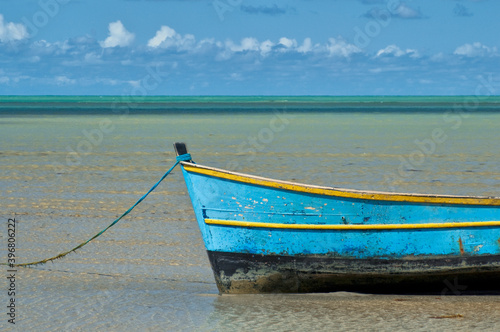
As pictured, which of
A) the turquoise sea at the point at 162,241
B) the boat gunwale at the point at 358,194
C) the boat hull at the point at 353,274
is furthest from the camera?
the boat hull at the point at 353,274

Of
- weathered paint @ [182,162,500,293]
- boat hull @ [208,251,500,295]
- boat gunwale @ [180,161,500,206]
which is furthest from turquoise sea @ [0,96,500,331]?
boat gunwale @ [180,161,500,206]

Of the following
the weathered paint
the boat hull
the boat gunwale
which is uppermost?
the boat gunwale

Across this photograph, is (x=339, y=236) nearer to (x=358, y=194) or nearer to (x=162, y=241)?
(x=358, y=194)

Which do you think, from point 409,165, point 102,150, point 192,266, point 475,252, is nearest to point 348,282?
point 475,252

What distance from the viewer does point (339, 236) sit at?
546cm

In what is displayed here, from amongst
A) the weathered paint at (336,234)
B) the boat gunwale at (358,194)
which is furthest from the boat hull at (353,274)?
the boat gunwale at (358,194)

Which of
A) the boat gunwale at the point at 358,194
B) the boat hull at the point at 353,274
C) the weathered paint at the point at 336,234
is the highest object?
the boat gunwale at the point at 358,194

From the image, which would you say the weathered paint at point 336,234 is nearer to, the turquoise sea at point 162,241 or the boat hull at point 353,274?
the boat hull at point 353,274

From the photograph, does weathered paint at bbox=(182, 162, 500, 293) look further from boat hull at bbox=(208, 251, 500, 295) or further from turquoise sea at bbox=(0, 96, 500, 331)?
turquoise sea at bbox=(0, 96, 500, 331)

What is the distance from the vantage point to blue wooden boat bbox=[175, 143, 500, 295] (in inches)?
211

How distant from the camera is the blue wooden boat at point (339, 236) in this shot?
537 cm

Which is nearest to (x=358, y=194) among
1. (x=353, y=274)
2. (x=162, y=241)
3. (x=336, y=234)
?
(x=336, y=234)

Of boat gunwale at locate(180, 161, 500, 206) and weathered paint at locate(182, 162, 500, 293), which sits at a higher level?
boat gunwale at locate(180, 161, 500, 206)

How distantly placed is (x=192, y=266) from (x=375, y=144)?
14418 mm
